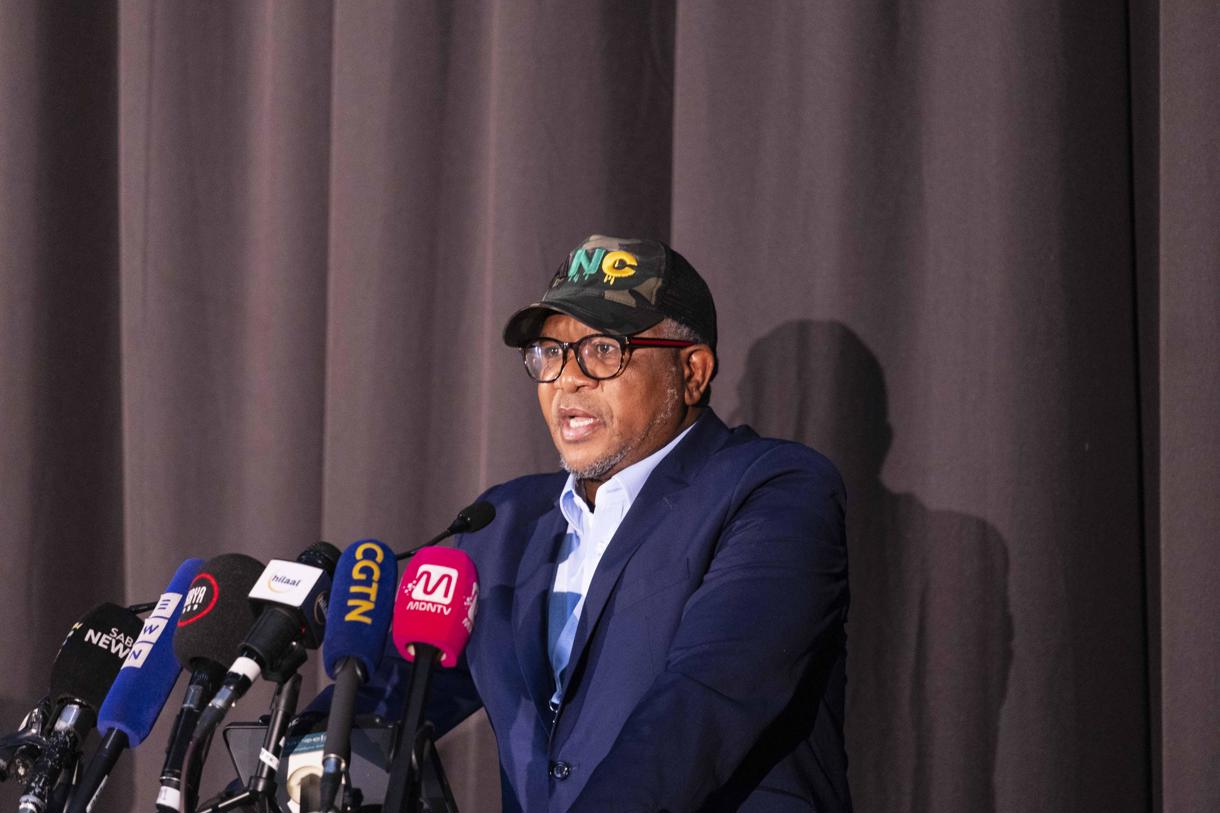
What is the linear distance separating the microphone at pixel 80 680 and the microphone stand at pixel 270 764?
0.71 ft

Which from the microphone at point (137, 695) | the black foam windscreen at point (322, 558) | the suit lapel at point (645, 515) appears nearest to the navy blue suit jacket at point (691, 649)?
the suit lapel at point (645, 515)

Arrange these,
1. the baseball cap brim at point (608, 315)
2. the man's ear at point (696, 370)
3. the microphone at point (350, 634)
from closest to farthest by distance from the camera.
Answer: the microphone at point (350, 634), the baseball cap brim at point (608, 315), the man's ear at point (696, 370)

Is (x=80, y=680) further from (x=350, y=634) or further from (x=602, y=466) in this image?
(x=602, y=466)

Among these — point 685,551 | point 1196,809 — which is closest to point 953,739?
point 1196,809

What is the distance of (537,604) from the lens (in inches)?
71.6

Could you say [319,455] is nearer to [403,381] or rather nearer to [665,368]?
[403,381]

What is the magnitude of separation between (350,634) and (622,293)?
760mm

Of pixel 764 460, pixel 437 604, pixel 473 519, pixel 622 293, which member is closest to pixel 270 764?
pixel 437 604

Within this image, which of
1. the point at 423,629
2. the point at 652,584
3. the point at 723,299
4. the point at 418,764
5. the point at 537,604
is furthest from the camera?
the point at 723,299

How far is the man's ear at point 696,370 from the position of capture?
1919 millimetres

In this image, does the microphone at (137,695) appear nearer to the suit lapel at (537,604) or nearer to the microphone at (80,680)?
the microphone at (80,680)

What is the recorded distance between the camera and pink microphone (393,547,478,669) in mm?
1335

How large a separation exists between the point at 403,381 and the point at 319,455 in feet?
0.99

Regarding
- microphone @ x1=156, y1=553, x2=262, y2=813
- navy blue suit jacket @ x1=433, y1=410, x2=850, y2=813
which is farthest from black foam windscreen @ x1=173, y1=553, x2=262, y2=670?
navy blue suit jacket @ x1=433, y1=410, x2=850, y2=813
